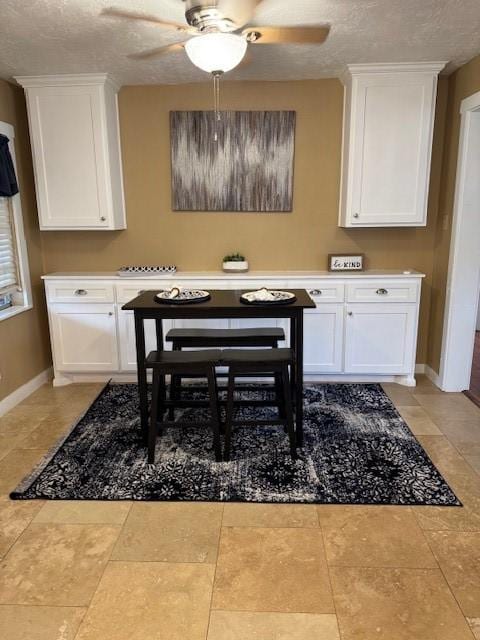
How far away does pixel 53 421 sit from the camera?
3.24 meters

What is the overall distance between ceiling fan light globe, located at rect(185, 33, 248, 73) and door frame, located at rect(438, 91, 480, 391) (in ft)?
6.29

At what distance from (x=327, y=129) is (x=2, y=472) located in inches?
134

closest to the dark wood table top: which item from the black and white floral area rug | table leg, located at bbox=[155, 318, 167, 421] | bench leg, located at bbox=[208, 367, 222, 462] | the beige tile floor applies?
bench leg, located at bbox=[208, 367, 222, 462]

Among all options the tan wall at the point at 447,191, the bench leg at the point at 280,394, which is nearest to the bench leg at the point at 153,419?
the bench leg at the point at 280,394

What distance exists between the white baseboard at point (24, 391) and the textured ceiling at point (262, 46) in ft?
7.72

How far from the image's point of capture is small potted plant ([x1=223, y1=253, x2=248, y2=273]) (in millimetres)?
3850

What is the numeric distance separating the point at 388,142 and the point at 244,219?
128 cm

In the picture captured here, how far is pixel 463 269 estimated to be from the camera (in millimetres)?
3496

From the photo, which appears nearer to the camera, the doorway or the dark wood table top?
the dark wood table top

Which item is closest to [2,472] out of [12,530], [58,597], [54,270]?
[12,530]

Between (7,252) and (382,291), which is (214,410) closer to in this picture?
(382,291)

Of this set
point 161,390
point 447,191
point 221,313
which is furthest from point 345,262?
point 161,390

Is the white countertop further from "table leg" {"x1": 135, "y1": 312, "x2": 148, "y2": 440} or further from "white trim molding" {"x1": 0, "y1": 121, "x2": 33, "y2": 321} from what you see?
"table leg" {"x1": 135, "y1": 312, "x2": 148, "y2": 440}

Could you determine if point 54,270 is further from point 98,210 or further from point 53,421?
point 53,421
